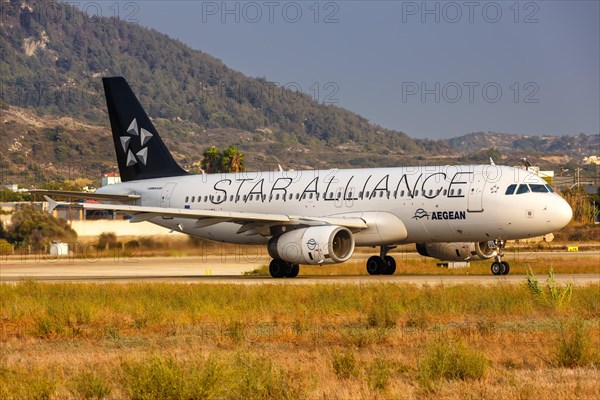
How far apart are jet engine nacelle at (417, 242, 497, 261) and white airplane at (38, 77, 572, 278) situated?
4 cm

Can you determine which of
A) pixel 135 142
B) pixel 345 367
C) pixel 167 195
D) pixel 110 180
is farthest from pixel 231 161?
pixel 345 367

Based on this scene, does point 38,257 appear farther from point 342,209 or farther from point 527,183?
point 527,183

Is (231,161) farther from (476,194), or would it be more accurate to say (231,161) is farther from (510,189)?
(510,189)

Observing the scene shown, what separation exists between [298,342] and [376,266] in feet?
74.9

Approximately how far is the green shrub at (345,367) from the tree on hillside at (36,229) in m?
44.4

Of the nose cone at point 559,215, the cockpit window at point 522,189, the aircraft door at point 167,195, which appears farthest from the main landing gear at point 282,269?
the nose cone at point 559,215

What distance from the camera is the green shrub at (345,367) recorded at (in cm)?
1518

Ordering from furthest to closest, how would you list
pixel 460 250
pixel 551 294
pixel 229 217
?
pixel 460 250, pixel 229 217, pixel 551 294

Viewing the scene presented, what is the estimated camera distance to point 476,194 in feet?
125

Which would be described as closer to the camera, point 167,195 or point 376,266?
point 376,266

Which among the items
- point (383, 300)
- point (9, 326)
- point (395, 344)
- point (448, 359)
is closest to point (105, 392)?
point (448, 359)

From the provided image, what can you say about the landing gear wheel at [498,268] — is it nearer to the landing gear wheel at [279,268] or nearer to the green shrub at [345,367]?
the landing gear wheel at [279,268]

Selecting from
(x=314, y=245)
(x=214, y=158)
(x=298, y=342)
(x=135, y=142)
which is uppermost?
(x=214, y=158)

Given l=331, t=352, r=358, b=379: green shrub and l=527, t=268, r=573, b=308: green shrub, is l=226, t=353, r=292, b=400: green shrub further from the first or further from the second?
l=527, t=268, r=573, b=308: green shrub
